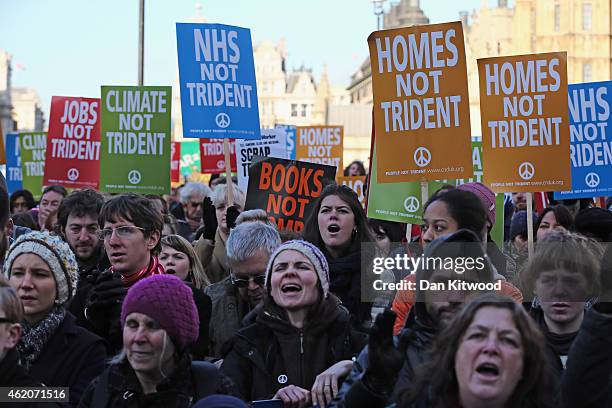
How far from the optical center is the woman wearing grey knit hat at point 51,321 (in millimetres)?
5293

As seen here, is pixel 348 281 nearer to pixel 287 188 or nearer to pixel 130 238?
pixel 130 238

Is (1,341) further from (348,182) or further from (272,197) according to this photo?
(348,182)

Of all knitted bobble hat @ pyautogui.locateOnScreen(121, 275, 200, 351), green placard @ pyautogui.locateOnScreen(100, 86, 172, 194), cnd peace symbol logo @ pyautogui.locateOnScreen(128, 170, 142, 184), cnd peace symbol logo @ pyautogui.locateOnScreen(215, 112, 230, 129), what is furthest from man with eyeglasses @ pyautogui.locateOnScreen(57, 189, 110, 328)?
cnd peace symbol logo @ pyautogui.locateOnScreen(128, 170, 142, 184)

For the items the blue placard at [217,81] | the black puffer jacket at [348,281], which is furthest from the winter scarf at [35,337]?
the blue placard at [217,81]

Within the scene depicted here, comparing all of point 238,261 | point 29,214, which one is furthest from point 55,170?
point 238,261

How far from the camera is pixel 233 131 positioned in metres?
11.3

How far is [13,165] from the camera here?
21344mm

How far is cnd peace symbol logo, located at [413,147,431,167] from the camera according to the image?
8.77 meters

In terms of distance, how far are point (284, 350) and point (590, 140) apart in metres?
6.16

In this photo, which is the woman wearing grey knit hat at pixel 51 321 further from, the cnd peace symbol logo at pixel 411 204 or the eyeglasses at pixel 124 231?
the cnd peace symbol logo at pixel 411 204

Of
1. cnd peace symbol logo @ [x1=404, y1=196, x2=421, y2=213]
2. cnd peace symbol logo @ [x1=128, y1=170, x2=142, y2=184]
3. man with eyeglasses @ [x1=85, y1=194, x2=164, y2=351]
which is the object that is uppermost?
cnd peace symbol logo @ [x1=128, y1=170, x2=142, y2=184]

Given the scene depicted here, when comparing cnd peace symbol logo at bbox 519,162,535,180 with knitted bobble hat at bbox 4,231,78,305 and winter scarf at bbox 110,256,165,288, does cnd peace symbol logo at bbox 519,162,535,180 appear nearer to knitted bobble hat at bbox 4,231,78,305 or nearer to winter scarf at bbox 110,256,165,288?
winter scarf at bbox 110,256,165,288

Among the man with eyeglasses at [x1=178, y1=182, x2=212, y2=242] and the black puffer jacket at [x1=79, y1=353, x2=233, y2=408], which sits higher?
the man with eyeglasses at [x1=178, y1=182, x2=212, y2=242]

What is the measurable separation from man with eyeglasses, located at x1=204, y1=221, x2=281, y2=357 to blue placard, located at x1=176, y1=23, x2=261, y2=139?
4.23 meters
